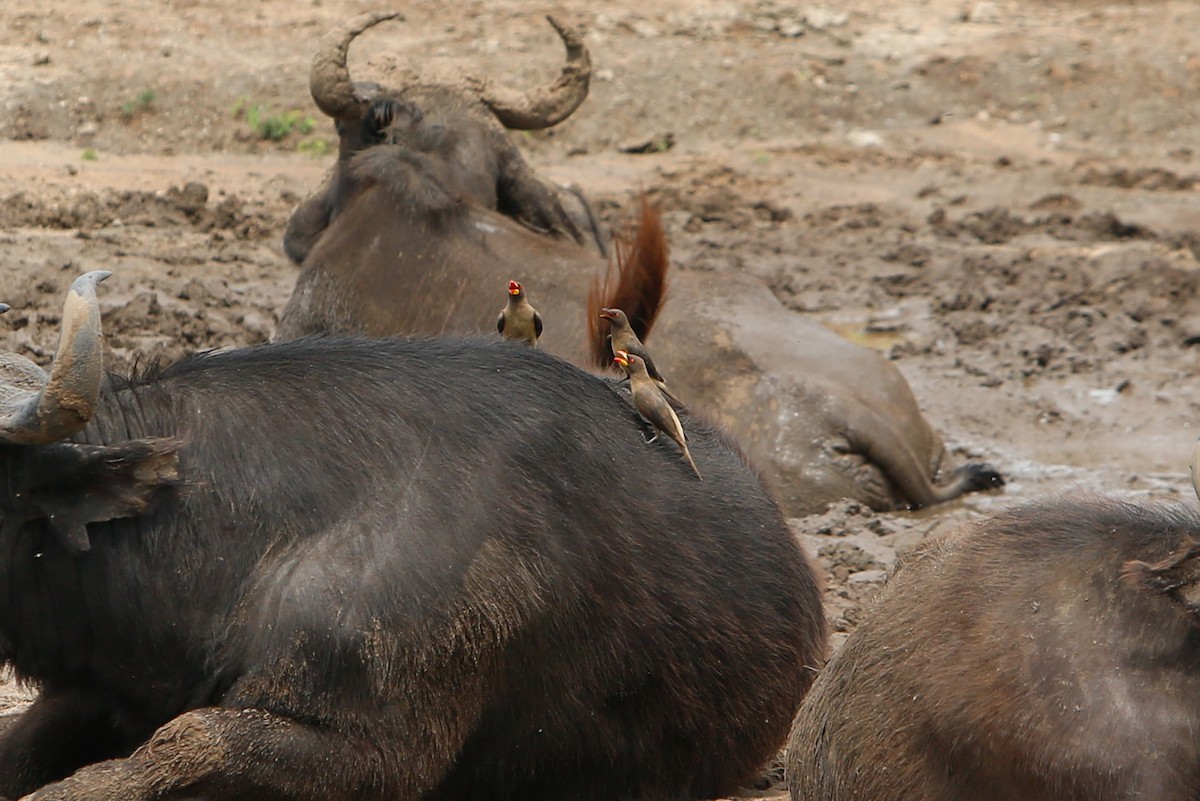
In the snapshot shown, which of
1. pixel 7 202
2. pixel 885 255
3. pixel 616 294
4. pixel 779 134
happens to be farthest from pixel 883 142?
pixel 616 294

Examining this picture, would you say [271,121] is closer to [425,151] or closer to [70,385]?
[425,151]

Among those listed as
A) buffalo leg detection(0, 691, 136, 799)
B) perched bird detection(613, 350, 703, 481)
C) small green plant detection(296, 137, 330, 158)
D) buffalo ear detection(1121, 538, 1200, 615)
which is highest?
buffalo ear detection(1121, 538, 1200, 615)

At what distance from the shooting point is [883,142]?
16250mm

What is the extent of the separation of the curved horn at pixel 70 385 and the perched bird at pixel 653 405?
152 centimetres

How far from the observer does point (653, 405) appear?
16.3 ft

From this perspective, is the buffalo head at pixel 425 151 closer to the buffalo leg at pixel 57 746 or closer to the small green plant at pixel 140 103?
the buffalo leg at pixel 57 746

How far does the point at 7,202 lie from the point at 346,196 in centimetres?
301

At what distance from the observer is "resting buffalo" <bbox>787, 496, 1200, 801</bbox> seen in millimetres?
3568

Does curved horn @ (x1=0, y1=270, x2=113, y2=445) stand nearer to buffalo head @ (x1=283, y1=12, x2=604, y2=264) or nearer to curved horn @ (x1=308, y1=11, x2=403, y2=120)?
buffalo head @ (x1=283, y1=12, x2=604, y2=264)

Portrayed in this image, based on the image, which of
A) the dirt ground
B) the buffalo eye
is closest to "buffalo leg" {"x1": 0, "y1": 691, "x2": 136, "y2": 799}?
the dirt ground

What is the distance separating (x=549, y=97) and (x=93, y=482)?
5.91 m

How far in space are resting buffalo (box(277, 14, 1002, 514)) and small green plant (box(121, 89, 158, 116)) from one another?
5.15 metres

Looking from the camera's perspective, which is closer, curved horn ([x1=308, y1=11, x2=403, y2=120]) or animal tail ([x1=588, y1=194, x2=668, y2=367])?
animal tail ([x1=588, y1=194, x2=668, y2=367])

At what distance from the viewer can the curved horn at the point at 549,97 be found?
375 inches
